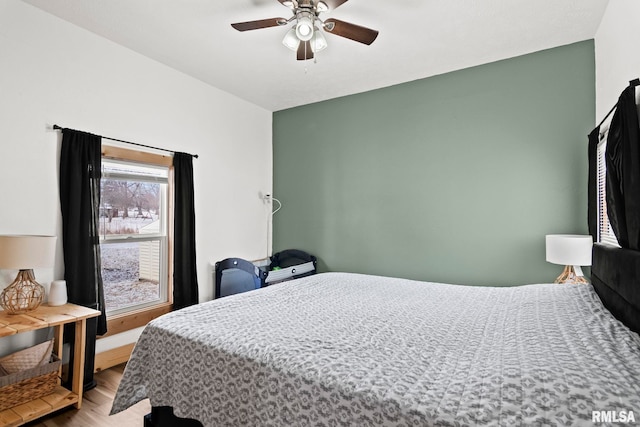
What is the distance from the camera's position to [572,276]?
2588 millimetres

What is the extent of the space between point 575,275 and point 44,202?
4.00 meters

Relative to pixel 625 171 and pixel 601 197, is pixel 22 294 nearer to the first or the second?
pixel 625 171

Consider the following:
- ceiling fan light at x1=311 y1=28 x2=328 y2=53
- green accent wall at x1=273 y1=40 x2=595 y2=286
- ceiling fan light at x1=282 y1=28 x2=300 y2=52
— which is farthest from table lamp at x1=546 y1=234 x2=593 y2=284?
ceiling fan light at x1=282 y1=28 x2=300 y2=52

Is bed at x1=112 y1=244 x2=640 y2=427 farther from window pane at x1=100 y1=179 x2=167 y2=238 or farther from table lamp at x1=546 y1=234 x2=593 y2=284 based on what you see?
window pane at x1=100 y1=179 x2=167 y2=238

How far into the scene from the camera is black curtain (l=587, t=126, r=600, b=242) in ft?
8.29

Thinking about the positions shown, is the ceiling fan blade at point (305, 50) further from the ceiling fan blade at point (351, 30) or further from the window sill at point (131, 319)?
the window sill at point (131, 319)

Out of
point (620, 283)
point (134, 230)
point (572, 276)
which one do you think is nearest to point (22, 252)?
point (134, 230)

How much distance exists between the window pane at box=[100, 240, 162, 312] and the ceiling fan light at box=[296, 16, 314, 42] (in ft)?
7.69

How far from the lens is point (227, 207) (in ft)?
12.7

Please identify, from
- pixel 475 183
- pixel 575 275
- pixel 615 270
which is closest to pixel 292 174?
pixel 475 183

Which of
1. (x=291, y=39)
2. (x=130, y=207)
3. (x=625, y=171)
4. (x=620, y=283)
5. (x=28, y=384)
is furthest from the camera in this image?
(x=130, y=207)

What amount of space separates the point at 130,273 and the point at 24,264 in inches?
42.4

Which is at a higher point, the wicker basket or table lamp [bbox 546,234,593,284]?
table lamp [bbox 546,234,593,284]

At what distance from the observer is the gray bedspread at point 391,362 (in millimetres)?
918
